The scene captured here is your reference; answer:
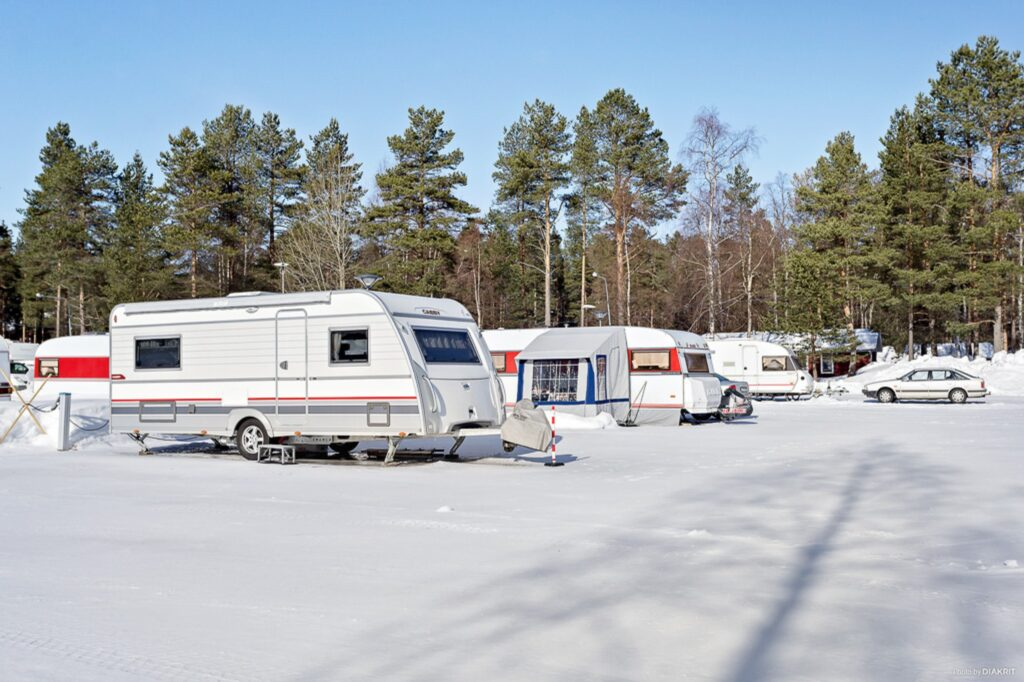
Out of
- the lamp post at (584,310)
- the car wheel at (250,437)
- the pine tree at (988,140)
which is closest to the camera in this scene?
the car wheel at (250,437)

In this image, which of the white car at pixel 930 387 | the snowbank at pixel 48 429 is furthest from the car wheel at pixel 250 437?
the white car at pixel 930 387

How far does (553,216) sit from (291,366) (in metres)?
37.7

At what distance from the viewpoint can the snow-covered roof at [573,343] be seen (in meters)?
22.9

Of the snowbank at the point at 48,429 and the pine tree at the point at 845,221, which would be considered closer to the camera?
the snowbank at the point at 48,429

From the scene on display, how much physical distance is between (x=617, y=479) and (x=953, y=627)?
7.27 metres

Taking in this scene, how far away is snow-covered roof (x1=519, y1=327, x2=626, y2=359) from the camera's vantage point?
901 inches

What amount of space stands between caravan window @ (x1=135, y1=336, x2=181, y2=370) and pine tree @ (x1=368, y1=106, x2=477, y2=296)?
27.4m

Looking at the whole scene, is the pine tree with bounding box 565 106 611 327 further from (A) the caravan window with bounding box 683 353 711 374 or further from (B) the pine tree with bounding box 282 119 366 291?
(A) the caravan window with bounding box 683 353 711 374

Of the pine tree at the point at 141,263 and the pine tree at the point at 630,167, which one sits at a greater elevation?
the pine tree at the point at 630,167

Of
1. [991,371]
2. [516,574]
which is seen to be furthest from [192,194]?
[516,574]

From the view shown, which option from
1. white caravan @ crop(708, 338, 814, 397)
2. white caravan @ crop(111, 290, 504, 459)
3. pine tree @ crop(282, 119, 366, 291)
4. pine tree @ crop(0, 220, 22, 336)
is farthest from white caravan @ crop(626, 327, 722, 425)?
pine tree @ crop(0, 220, 22, 336)

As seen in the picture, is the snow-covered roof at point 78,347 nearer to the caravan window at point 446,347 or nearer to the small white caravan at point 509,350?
the small white caravan at point 509,350

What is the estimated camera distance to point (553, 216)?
168ft

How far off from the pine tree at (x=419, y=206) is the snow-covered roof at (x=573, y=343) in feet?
66.1
